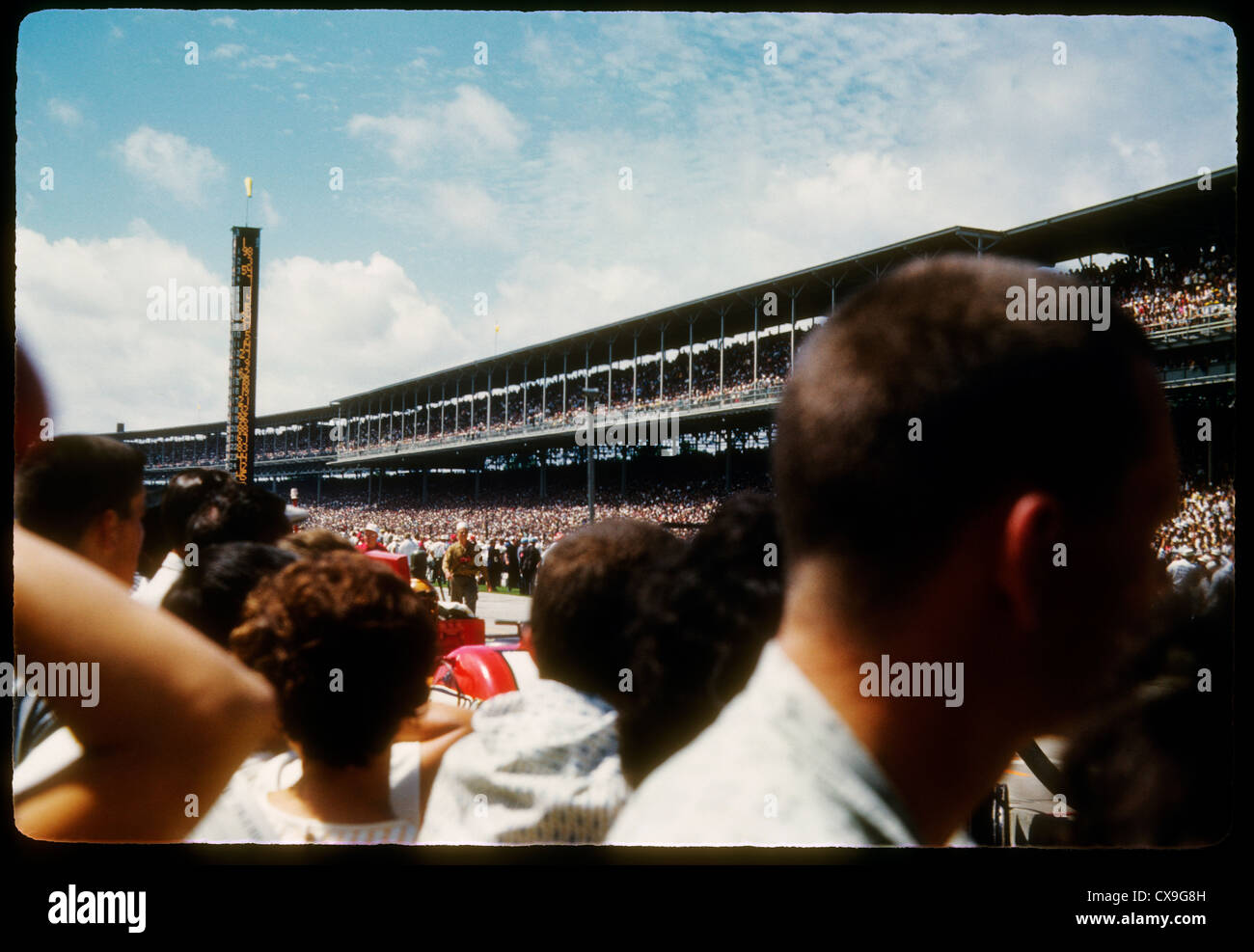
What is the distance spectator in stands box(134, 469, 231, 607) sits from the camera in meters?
2.42

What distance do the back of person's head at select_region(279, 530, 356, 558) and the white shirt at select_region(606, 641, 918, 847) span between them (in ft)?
6.50

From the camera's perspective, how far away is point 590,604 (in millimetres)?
1886

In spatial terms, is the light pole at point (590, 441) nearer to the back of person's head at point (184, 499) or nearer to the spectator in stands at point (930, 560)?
the back of person's head at point (184, 499)

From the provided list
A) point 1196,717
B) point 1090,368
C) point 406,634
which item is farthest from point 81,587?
point 1196,717

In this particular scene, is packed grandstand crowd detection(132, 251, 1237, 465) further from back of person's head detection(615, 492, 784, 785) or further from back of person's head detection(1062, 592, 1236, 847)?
back of person's head detection(1062, 592, 1236, 847)

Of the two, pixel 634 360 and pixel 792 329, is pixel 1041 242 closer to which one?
pixel 792 329

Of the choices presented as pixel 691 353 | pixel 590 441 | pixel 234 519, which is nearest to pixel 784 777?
pixel 691 353

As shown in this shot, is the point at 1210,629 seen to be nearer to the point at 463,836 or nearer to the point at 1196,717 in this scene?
the point at 1196,717

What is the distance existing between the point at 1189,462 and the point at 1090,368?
582 mm

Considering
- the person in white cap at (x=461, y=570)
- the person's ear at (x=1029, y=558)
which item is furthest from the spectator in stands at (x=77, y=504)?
the person in white cap at (x=461, y=570)

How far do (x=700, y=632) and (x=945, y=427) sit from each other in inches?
44.9

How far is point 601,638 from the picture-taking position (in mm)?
1855

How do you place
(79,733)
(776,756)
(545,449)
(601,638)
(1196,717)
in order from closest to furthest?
1. (776,756)
2. (79,733)
3. (1196,717)
4. (601,638)
5. (545,449)

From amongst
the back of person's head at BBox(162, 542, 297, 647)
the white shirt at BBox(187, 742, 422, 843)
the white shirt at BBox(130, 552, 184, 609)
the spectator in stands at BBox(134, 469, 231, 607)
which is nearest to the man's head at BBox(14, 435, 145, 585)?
the back of person's head at BBox(162, 542, 297, 647)
